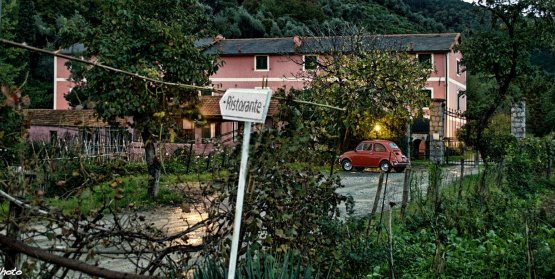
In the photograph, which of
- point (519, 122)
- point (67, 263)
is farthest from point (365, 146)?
point (67, 263)

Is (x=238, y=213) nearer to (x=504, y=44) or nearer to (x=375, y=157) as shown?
(x=504, y=44)

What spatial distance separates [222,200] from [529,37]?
1646cm

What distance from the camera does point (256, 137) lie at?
443 centimetres

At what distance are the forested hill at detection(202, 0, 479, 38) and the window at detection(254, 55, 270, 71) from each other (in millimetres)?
13062

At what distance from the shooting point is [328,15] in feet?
266

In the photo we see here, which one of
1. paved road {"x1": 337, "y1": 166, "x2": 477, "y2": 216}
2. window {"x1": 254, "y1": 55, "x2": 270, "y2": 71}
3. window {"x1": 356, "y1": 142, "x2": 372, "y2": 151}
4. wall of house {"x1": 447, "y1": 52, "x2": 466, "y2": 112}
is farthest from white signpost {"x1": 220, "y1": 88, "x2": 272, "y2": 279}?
window {"x1": 254, "y1": 55, "x2": 270, "y2": 71}

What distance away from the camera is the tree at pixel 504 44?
18859 mm

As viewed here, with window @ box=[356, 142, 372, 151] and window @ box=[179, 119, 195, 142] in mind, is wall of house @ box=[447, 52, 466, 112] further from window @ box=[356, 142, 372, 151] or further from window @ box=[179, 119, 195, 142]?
window @ box=[179, 119, 195, 142]

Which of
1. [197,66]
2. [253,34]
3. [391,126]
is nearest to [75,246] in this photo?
[197,66]

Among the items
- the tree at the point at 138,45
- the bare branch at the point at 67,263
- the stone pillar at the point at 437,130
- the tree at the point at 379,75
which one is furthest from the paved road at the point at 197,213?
the stone pillar at the point at 437,130

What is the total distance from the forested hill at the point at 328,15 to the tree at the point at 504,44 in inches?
1506

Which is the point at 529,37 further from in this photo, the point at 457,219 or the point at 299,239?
the point at 299,239

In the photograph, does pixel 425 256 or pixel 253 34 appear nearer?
pixel 425 256

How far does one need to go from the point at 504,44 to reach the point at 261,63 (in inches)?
1146
